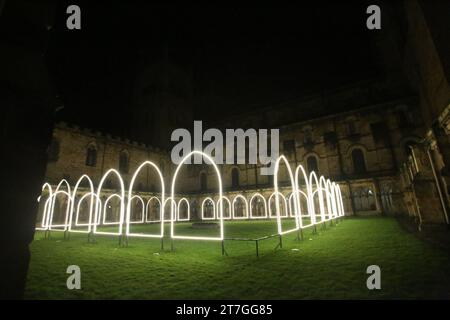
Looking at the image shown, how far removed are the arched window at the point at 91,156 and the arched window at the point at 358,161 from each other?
27.0 metres

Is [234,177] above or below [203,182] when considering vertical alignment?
above

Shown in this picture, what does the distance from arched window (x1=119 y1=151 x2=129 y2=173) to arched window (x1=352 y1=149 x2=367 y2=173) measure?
987 inches

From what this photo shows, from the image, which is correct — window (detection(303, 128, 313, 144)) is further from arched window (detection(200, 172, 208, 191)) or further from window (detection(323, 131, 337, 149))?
arched window (detection(200, 172, 208, 191))

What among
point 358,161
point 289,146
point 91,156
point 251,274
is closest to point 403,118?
point 358,161

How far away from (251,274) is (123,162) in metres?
24.5

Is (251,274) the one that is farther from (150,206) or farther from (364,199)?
(364,199)

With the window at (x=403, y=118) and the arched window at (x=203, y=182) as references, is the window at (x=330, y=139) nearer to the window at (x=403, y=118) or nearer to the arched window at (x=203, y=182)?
the window at (x=403, y=118)

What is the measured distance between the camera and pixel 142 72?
37375 mm

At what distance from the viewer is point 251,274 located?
439cm

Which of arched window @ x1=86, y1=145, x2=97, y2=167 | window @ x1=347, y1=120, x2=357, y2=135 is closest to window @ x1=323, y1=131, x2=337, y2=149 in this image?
window @ x1=347, y1=120, x2=357, y2=135

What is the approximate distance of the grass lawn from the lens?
3379 mm

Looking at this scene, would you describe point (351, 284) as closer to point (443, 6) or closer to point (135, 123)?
point (443, 6)
